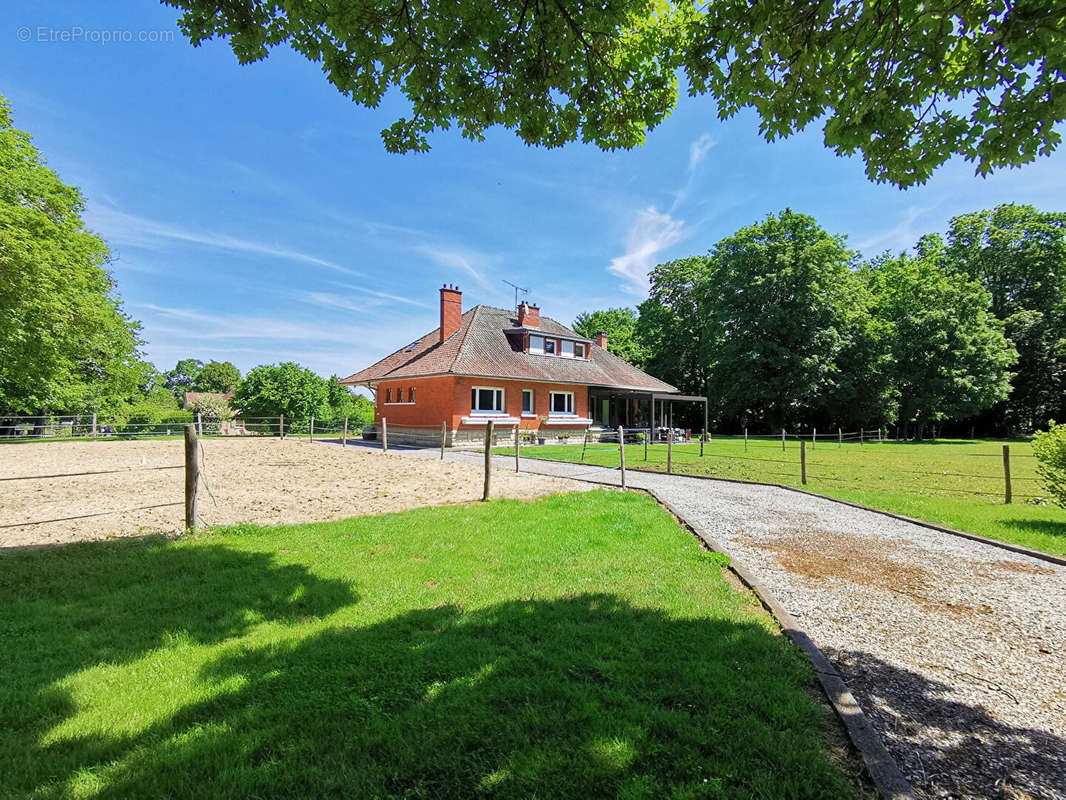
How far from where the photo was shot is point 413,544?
5.90m

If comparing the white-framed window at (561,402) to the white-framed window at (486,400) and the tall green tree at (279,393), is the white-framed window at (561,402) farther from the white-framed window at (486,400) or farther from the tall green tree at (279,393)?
the tall green tree at (279,393)

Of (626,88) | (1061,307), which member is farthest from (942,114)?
(1061,307)

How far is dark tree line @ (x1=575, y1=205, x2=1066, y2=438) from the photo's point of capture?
34375 mm

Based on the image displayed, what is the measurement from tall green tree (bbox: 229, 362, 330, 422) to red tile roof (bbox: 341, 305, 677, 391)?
475 inches

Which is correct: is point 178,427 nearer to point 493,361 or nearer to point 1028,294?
point 493,361

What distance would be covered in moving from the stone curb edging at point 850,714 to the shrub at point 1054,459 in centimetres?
691

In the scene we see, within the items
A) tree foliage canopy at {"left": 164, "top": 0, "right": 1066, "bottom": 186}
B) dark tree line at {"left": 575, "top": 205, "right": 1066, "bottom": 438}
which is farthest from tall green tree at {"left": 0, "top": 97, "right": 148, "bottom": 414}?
dark tree line at {"left": 575, "top": 205, "right": 1066, "bottom": 438}

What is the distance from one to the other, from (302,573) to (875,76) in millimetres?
6899

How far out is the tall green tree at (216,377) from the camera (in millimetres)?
91312

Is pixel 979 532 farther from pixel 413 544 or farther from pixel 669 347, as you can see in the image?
pixel 669 347

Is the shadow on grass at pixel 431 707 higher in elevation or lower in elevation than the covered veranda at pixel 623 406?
lower

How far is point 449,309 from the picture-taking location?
2650cm

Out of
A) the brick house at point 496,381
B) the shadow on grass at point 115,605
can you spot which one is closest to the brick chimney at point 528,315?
the brick house at point 496,381

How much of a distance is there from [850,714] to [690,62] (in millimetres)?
5170
